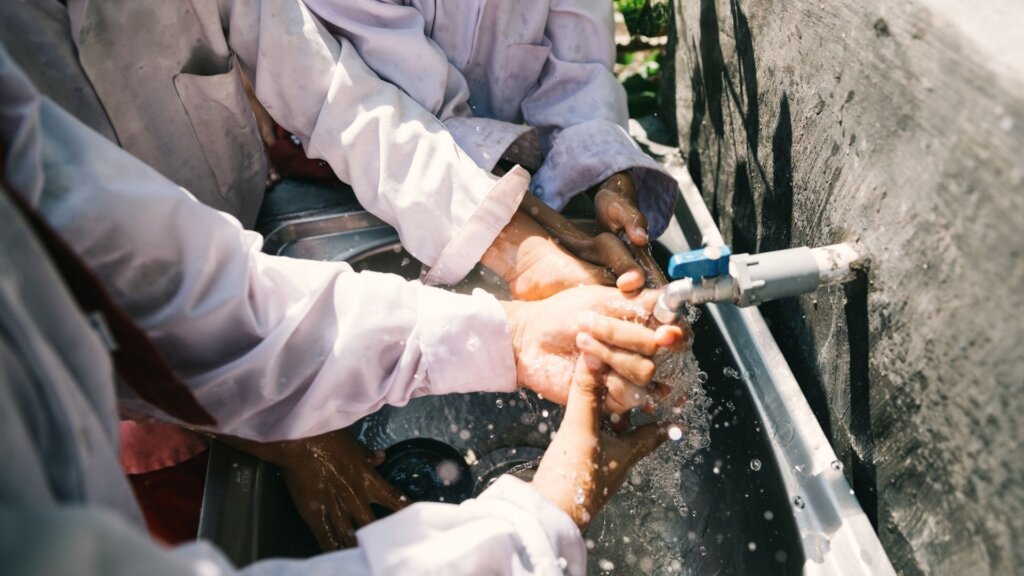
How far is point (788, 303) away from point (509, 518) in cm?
85

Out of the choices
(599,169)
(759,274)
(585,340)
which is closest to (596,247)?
(599,169)

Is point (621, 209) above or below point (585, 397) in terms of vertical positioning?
above

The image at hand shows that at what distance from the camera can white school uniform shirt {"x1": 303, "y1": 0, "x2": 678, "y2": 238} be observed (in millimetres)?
1526

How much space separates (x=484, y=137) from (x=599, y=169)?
0.28 metres

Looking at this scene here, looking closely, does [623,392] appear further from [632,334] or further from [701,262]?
[701,262]

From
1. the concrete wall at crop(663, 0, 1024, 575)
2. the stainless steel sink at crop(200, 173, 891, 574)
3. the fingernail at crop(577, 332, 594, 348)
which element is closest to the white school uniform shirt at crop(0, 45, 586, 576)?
the fingernail at crop(577, 332, 594, 348)

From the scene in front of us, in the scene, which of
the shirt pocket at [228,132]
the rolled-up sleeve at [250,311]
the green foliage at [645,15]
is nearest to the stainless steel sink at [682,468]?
the shirt pocket at [228,132]

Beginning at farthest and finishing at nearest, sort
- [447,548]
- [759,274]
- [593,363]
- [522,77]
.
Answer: [522,77] < [593,363] < [759,274] < [447,548]

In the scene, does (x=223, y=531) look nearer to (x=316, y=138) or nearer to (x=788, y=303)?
(x=316, y=138)

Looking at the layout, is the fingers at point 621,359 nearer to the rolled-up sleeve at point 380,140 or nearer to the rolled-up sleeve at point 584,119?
the rolled-up sleeve at point 380,140

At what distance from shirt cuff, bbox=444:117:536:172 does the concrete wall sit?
58 cm

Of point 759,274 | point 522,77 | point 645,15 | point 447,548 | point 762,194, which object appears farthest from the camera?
point 645,15

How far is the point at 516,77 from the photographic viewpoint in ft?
5.73

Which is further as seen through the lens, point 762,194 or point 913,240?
point 762,194
